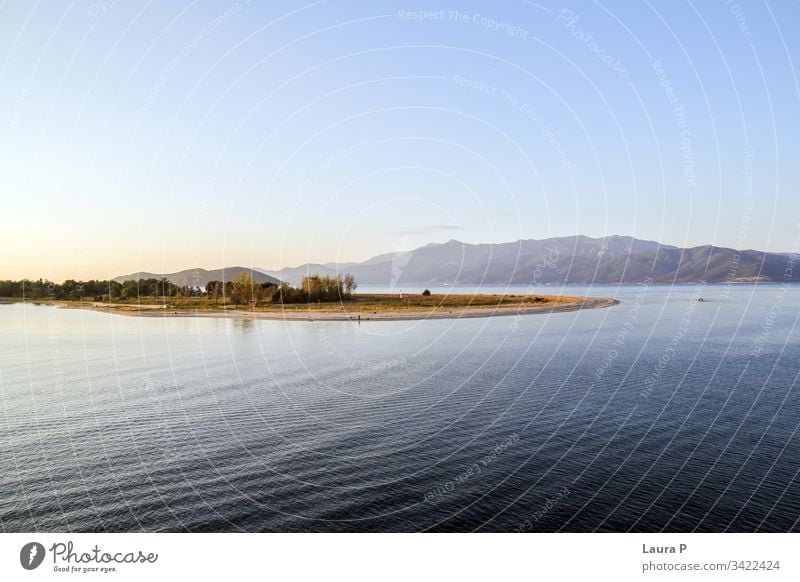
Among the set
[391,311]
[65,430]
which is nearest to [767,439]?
[65,430]

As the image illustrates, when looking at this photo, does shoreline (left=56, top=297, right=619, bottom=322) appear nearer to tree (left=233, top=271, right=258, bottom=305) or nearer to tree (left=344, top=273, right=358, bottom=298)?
tree (left=233, top=271, right=258, bottom=305)

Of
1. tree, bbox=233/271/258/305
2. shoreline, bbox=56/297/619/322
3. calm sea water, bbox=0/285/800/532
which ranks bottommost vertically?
calm sea water, bbox=0/285/800/532

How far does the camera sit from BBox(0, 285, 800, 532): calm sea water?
19266 millimetres

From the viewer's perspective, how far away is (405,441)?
27344mm

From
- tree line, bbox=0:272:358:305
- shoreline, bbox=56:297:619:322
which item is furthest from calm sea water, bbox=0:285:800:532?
tree line, bbox=0:272:358:305

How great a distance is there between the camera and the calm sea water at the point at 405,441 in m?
19.3

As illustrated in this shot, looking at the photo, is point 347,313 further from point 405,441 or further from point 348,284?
point 405,441

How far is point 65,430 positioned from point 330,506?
1962cm

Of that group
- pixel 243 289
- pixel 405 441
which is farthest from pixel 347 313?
pixel 405 441

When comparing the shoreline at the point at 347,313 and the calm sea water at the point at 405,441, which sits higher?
the shoreline at the point at 347,313

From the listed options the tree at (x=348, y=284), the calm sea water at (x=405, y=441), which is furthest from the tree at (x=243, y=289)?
the calm sea water at (x=405, y=441)

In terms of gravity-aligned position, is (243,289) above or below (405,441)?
above

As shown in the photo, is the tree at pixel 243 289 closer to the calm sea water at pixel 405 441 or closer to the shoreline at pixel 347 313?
the shoreline at pixel 347 313
